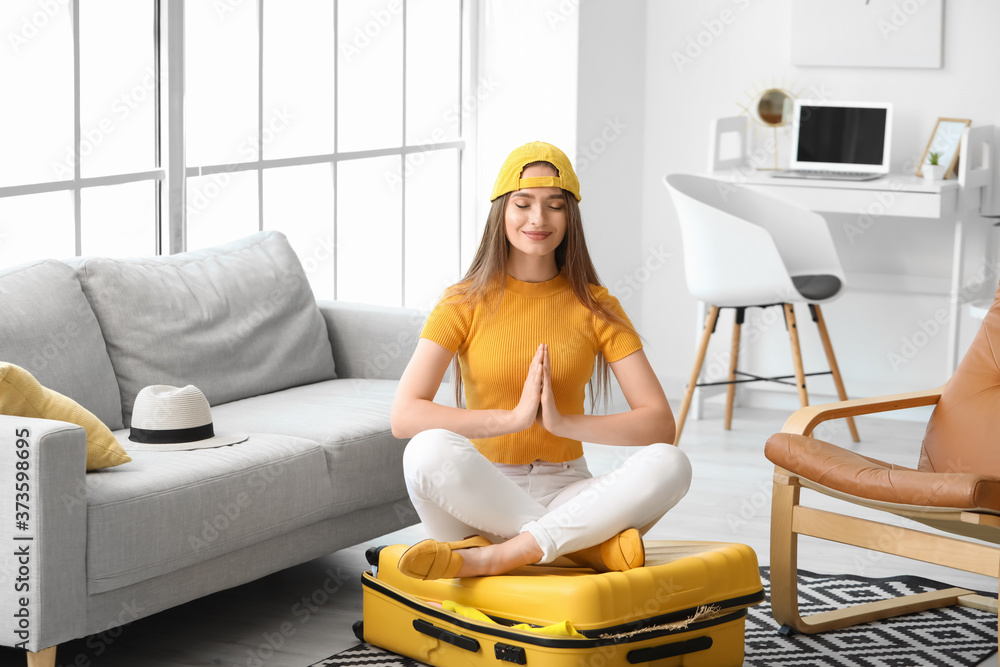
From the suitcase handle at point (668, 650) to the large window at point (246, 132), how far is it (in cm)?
178

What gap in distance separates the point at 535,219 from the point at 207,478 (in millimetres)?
790

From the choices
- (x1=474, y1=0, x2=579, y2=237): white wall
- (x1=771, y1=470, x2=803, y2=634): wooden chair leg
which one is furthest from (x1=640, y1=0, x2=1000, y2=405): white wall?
(x1=771, y1=470, x2=803, y2=634): wooden chair leg

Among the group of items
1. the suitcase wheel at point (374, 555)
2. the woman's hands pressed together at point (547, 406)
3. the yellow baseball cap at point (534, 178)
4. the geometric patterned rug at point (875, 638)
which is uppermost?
the yellow baseball cap at point (534, 178)

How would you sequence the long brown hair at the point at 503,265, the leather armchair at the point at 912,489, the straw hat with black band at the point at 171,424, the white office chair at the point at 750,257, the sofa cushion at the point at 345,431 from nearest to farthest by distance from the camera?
the leather armchair at the point at 912,489 < the long brown hair at the point at 503,265 < the straw hat with black band at the point at 171,424 < the sofa cushion at the point at 345,431 < the white office chair at the point at 750,257

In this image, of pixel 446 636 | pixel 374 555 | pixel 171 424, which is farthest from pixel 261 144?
pixel 446 636

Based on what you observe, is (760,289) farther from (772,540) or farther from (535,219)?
(535,219)

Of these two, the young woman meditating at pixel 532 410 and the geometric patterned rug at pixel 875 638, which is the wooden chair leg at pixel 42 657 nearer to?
the young woman meditating at pixel 532 410

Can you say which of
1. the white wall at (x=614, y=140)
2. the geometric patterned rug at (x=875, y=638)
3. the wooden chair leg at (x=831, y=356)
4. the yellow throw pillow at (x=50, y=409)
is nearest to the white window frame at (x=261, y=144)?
the white wall at (x=614, y=140)

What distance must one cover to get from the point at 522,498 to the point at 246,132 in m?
1.81

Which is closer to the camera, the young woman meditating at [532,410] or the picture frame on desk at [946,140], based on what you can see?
the young woman meditating at [532,410]

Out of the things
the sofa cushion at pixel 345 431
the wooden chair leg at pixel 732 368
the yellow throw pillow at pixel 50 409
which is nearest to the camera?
the yellow throw pillow at pixel 50 409

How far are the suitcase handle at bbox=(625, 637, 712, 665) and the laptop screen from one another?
304 centimetres

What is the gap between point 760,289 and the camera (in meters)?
4.43

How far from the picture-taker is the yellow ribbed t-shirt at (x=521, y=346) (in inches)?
97.6
